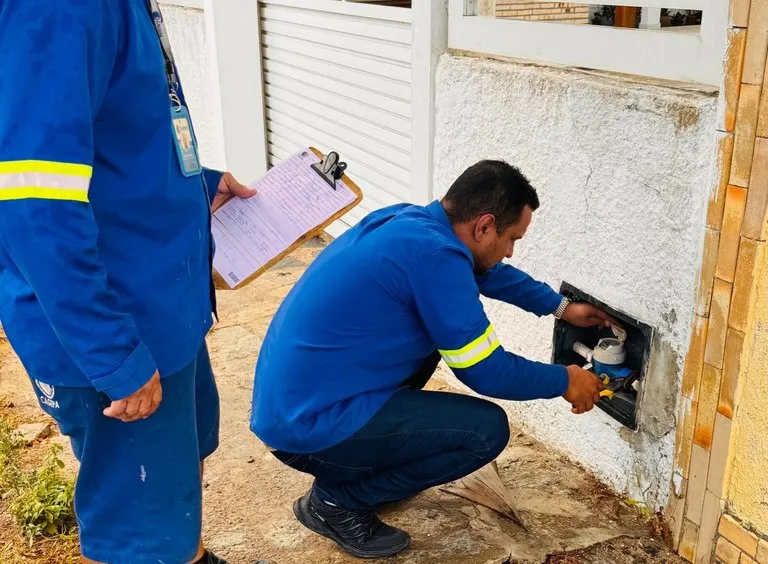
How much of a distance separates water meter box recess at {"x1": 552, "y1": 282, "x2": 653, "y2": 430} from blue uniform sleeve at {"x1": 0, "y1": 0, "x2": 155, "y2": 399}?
1855 mm

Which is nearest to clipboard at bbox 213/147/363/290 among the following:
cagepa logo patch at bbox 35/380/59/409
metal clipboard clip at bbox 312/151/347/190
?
metal clipboard clip at bbox 312/151/347/190

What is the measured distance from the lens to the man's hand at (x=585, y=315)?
3021 millimetres

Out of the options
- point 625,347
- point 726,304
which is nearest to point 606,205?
point 625,347

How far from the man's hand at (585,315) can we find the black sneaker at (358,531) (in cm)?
97

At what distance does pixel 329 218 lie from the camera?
103 inches

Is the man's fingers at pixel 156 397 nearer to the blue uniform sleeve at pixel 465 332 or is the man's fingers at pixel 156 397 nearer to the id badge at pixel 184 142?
the id badge at pixel 184 142

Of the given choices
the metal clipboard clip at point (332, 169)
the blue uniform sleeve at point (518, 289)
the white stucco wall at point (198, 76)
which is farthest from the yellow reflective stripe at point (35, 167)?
the white stucco wall at point (198, 76)

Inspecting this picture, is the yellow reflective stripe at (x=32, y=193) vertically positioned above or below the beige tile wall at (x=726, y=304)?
above

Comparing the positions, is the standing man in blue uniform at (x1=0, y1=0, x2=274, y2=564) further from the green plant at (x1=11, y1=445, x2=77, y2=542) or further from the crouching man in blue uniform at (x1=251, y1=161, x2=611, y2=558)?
the green plant at (x1=11, y1=445, x2=77, y2=542)

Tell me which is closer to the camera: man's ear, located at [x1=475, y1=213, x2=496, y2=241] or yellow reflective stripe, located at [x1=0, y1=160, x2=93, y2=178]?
yellow reflective stripe, located at [x1=0, y1=160, x2=93, y2=178]

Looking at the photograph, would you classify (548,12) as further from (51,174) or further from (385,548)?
(51,174)

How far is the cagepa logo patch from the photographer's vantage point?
1927mm

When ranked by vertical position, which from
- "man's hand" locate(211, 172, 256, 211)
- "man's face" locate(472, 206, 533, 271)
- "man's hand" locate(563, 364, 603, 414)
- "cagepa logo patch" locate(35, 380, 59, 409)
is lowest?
"man's hand" locate(563, 364, 603, 414)

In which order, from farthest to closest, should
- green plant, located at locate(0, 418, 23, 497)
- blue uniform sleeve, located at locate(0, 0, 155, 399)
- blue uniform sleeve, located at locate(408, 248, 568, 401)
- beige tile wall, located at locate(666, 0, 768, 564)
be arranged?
green plant, located at locate(0, 418, 23, 497), blue uniform sleeve, located at locate(408, 248, 568, 401), beige tile wall, located at locate(666, 0, 768, 564), blue uniform sleeve, located at locate(0, 0, 155, 399)
